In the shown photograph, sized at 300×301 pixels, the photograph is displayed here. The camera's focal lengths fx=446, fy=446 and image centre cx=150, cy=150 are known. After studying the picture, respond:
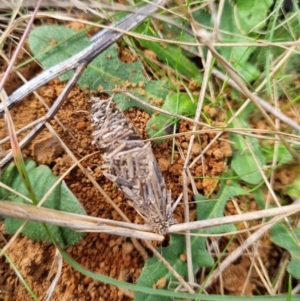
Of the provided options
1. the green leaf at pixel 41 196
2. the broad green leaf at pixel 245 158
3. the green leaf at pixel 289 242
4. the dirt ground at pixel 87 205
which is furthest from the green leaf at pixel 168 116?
the green leaf at pixel 289 242

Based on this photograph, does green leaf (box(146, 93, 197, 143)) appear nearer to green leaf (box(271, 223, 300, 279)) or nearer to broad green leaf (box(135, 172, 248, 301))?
broad green leaf (box(135, 172, 248, 301))

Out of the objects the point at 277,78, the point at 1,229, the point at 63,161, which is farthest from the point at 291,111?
the point at 1,229

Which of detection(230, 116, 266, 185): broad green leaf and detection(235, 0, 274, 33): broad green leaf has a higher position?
detection(235, 0, 274, 33): broad green leaf

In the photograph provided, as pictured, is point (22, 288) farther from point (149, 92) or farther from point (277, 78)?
point (277, 78)

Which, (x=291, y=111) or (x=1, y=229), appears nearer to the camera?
(x=1, y=229)

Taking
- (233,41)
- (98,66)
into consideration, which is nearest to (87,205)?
(98,66)

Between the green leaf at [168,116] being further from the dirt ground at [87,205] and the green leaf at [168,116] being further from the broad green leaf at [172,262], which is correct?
the broad green leaf at [172,262]

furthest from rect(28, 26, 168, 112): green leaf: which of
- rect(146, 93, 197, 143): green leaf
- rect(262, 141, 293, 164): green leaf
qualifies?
rect(262, 141, 293, 164): green leaf
